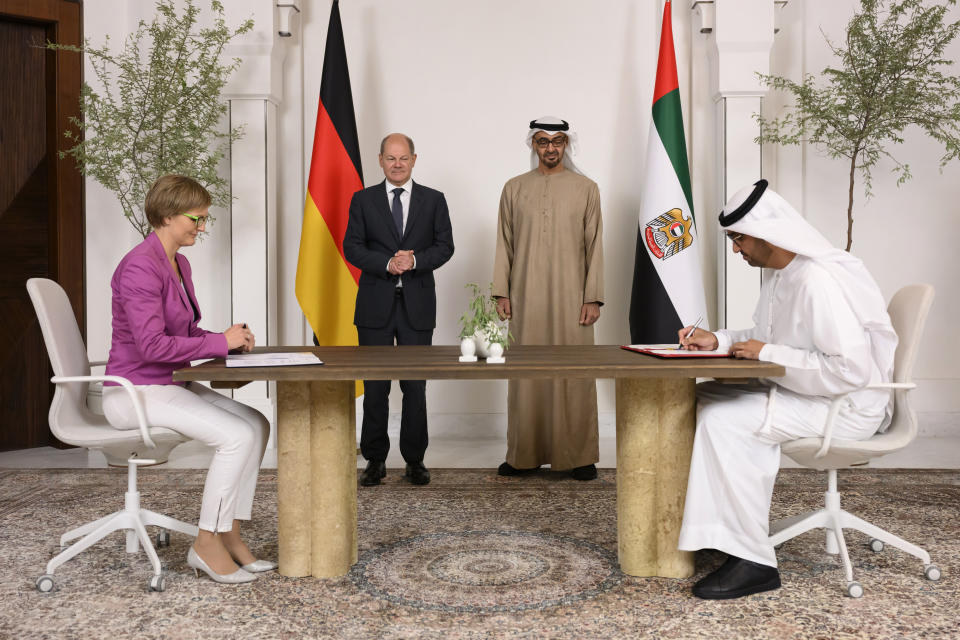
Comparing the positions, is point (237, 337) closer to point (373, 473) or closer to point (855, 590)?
point (373, 473)

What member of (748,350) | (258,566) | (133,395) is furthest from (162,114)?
(748,350)

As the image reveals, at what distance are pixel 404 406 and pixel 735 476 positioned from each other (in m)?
2.11

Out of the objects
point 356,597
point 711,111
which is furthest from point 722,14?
point 356,597

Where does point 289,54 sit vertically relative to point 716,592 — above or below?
above

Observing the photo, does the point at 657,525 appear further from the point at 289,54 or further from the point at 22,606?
the point at 289,54

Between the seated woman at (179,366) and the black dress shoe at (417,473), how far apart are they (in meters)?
1.37

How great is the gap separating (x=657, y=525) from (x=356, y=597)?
3.37 feet

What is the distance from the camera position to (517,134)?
5609 millimetres

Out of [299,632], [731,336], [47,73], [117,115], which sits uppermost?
[47,73]

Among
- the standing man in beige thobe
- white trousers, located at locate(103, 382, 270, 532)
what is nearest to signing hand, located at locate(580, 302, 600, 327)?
the standing man in beige thobe

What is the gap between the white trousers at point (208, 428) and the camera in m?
2.73

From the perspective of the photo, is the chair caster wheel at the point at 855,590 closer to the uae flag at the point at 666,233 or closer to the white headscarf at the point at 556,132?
the uae flag at the point at 666,233

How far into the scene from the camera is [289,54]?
222 inches

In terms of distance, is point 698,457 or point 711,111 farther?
point 711,111
